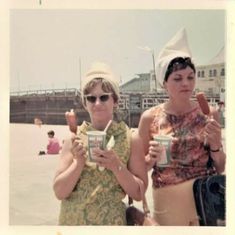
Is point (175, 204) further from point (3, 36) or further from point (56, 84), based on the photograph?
point (3, 36)

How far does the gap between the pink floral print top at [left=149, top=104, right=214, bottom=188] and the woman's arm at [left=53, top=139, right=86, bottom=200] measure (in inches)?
7.3

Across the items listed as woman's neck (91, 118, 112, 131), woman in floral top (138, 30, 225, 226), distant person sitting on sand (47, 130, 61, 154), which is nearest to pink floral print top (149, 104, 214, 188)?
woman in floral top (138, 30, 225, 226)

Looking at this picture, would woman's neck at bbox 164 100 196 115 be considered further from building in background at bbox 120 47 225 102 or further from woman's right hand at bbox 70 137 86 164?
woman's right hand at bbox 70 137 86 164

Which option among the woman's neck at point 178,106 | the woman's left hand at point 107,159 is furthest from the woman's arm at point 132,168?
the woman's neck at point 178,106

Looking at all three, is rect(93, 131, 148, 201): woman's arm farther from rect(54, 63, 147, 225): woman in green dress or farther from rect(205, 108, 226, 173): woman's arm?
rect(205, 108, 226, 173): woman's arm

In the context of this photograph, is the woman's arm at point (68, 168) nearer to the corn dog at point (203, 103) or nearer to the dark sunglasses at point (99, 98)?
the dark sunglasses at point (99, 98)

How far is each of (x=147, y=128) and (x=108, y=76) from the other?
16 centimetres

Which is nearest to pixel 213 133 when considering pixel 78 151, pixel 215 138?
pixel 215 138

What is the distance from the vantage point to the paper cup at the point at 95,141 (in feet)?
4.18

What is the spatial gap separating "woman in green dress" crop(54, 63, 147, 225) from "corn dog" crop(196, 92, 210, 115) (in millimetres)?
180

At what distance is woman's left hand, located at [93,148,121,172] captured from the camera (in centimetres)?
128

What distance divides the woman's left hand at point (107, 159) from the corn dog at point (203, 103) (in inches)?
9.8

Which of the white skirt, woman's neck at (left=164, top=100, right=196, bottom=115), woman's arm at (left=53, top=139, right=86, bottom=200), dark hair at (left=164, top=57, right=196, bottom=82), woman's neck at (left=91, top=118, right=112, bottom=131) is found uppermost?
dark hair at (left=164, top=57, right=196, bottom=82)

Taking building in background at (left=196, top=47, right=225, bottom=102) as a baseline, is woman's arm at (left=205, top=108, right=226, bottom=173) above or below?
below
